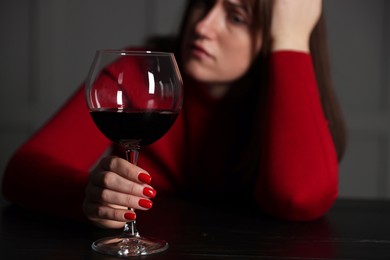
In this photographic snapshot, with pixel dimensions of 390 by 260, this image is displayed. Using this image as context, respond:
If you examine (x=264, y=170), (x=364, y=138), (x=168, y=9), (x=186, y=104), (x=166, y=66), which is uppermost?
(x=168, y=9)

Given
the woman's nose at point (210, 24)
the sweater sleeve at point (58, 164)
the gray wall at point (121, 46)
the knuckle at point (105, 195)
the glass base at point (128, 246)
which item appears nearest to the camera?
the glass base at point (128, 246)

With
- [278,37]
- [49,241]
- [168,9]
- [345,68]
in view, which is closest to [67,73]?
[168,9]

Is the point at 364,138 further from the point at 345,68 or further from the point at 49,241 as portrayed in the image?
the point at 49,241

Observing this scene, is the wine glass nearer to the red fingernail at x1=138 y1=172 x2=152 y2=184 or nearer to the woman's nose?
the red fingernail at x1=138 y1=172 x2=152 y2=184

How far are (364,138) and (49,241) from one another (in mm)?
2465

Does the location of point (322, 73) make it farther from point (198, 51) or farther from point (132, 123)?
point (132, 123)

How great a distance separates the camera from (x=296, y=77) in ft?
4.27

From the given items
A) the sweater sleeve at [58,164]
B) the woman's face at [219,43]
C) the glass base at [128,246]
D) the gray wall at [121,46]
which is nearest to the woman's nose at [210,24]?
the woman's face at [219,43]

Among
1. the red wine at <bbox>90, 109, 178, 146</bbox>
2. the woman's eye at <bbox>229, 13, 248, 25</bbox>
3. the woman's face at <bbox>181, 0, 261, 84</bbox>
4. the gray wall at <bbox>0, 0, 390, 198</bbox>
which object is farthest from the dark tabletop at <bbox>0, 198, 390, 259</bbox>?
the gray wall at <bbox>0, 0, 390, 198</bbox>

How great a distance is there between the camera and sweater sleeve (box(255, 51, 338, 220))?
3.80 feet

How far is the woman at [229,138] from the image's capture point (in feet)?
3.49

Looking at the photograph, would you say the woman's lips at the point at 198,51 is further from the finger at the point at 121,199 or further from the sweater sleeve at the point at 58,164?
the finger at the point at 121,199

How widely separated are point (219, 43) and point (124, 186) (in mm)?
655

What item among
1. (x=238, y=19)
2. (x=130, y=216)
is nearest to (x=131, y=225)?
(x=130, y=216)
